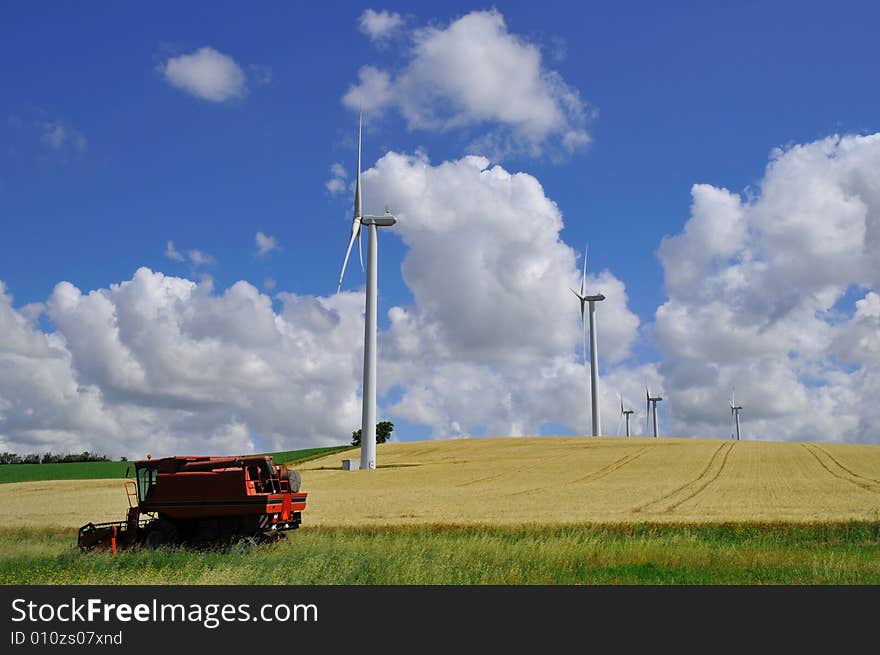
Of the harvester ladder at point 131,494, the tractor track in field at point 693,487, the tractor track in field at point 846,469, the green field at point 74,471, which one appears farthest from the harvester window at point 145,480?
the green field at point 74,471

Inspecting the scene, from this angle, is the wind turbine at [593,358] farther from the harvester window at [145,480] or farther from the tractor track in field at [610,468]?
the harvester window at [145,480]

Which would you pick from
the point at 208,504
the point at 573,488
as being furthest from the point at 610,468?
the point at 208,504

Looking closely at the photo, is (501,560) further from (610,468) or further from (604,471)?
(610,468)

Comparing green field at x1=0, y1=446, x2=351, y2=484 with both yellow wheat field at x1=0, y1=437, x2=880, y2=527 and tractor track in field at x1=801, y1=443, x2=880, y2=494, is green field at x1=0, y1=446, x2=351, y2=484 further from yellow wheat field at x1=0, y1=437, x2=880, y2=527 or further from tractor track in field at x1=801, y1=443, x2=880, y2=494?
tractor track in field at x1=801, y1=443, x2=880, y2=494

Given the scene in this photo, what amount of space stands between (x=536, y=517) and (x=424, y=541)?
35.5 ft

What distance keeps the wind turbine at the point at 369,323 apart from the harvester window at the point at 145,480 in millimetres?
44377

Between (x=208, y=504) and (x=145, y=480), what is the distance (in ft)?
10.1

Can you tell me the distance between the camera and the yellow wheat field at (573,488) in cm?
3800

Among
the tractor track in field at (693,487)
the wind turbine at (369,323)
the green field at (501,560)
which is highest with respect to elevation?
the wind turbine at (369,323)

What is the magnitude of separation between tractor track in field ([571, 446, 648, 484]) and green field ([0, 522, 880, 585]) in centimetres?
3048

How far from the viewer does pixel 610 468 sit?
231ft
